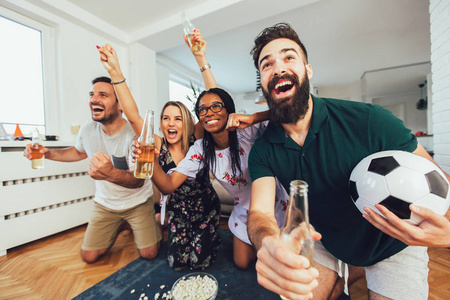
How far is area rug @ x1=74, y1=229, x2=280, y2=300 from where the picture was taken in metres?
1.42

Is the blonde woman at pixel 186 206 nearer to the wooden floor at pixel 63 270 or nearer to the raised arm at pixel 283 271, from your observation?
the wooden floor at pixel 63 270

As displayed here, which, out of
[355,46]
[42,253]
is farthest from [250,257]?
[355,46]

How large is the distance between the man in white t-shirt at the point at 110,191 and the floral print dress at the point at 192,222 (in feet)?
0.91

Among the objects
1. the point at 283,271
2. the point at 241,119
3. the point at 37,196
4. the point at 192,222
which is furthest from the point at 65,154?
the point at 283,271

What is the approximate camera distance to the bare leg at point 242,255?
170cm

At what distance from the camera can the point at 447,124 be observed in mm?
2016

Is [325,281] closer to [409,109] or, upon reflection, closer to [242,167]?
[242,167]

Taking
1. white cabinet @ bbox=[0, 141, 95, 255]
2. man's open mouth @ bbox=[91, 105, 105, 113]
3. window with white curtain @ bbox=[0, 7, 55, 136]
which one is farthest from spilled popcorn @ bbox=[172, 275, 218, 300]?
window with white curtain @ bbox=[0, 7, 55, 136]

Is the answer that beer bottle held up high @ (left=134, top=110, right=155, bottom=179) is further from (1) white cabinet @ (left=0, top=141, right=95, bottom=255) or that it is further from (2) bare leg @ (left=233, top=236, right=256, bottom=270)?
(1) white cabinet @ (left=0, top=141, right=95, bottom=255)

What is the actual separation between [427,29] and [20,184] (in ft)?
22.7

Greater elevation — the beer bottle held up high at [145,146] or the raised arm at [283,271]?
the beer bottle held up high at [145,146]

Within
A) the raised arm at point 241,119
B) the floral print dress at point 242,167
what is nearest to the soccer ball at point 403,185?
the raised arm at point 241,119

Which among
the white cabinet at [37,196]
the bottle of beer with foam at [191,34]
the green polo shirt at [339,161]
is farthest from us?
the white cabinet at [37,196]

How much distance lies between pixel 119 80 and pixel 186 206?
120 centimetres
